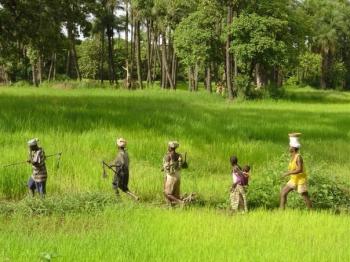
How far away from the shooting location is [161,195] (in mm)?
13898

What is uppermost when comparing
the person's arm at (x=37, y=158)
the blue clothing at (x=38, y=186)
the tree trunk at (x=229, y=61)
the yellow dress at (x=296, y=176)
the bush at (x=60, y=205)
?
the tree trunk at (x=229, y=61)

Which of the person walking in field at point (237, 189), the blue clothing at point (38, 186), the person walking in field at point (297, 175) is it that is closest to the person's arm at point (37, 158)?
the blue clothing at point (38, 186)

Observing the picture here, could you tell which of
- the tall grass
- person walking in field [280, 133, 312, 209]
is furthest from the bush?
person walking in field [280, 133, 312, 209]

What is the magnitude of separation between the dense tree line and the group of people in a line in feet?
48.3

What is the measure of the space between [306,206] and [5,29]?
1840cm

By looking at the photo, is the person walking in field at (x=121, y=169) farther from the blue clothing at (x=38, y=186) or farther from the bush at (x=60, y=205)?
the blue clothing at (x=38, y=186)

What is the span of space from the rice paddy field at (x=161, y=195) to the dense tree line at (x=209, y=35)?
5100mm

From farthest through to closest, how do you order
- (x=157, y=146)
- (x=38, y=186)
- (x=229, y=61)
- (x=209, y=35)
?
1. (x=209, y=35)
2. (x=229, y=61)
3. (x=157, y=146)
4. (x=38, y=186)

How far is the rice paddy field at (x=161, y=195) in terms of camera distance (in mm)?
8172

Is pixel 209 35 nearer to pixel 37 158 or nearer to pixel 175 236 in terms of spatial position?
pixel 37 158

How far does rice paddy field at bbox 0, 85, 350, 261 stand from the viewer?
817cm

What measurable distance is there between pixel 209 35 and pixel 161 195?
33270mm

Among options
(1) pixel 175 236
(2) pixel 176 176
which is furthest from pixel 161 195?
(1) pixel 175 236

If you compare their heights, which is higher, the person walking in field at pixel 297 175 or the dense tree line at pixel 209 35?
the dense tree line at pixel 209 35
